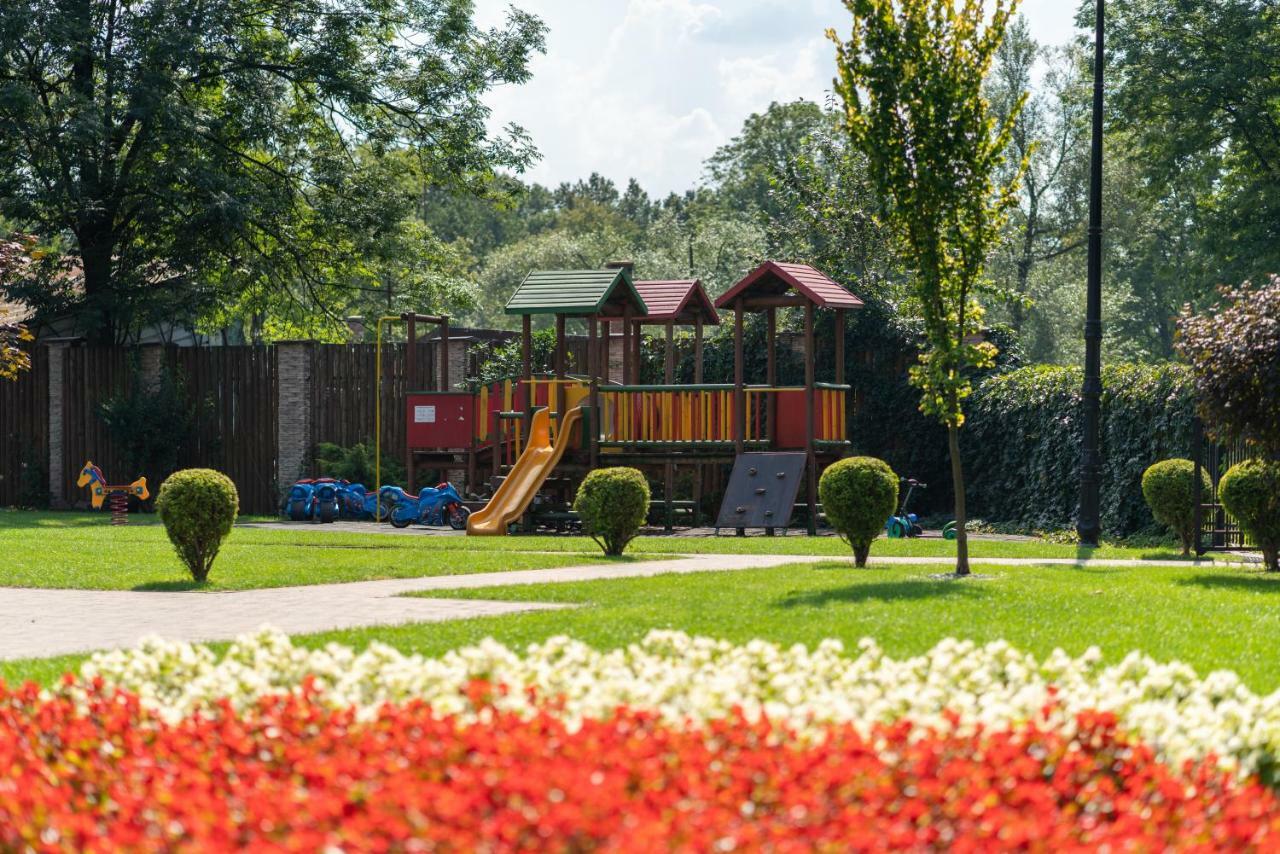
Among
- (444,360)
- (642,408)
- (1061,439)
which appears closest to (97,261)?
(444,360)

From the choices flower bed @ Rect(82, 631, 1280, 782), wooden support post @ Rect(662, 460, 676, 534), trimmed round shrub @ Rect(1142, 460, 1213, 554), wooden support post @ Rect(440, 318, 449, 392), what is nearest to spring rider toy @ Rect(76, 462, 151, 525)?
wooden support post @ Rect(440, 318, 449, 392)

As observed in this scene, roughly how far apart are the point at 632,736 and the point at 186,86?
26.6m

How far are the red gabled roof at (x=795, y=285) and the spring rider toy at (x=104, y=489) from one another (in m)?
10.3

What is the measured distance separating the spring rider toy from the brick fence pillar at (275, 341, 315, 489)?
2.39 m

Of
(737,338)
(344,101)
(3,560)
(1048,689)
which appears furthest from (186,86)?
(1048,689)

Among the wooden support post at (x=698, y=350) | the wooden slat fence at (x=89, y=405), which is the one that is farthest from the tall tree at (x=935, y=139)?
the wooden slat fence at (x=89, y=405)

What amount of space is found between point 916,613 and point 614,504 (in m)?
6.65

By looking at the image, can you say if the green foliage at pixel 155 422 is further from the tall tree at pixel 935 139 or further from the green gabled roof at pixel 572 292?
the tall tree at pixel 935 139

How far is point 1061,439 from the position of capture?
2247 centimetres

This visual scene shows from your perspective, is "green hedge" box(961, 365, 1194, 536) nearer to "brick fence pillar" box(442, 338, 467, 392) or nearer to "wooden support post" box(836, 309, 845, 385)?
"wooden support post" box(836, 309, 845, 385)

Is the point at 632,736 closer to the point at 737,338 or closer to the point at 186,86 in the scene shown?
the point at 737,338

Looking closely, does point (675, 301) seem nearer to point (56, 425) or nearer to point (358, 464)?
point (358, 464)

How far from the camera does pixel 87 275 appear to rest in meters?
29.5

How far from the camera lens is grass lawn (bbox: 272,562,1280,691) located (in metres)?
9.30
